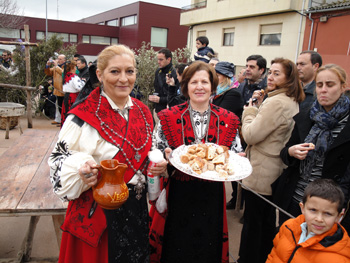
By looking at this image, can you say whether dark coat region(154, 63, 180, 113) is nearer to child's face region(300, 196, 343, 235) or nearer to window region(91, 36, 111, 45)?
child's face region(300, 196, 343, 235)

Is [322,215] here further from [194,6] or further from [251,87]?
[194,6]

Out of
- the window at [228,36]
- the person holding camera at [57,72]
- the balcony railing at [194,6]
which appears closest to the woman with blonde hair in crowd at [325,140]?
the person holding camera at [57,72]

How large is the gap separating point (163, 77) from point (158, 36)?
79.3 ft

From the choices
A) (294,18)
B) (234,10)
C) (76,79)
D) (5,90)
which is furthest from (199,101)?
(234,10)

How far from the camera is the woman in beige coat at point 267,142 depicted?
8.26 ft

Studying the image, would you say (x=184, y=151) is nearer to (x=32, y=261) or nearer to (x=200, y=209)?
(x=200, y=209)

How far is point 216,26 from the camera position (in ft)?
65.0

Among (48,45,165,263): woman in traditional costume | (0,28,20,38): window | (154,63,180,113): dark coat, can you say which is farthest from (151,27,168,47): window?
(48,45,165,263): woman in traditional costume

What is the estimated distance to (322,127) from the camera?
6.77 ft

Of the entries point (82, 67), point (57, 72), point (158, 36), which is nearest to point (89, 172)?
point (82, 67)

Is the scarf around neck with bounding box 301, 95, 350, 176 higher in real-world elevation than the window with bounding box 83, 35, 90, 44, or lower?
lower

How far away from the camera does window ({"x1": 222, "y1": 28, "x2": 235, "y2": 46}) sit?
1894 centimetres

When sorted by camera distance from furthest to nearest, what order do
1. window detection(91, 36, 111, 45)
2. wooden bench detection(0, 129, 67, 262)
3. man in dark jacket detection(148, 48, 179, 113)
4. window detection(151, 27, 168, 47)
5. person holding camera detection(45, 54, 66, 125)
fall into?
window detection(91, 36, 111, 45) → window detection(151, 27, 168, 47) → person holding camera detection(45, 54, 66, 125) → man in dark jacket detection(148, 48, 179, 113) → wooden bench detection(0, 129, 67, 262)

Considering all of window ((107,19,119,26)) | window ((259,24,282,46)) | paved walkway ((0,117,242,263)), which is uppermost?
window ((107,19,119,26))
